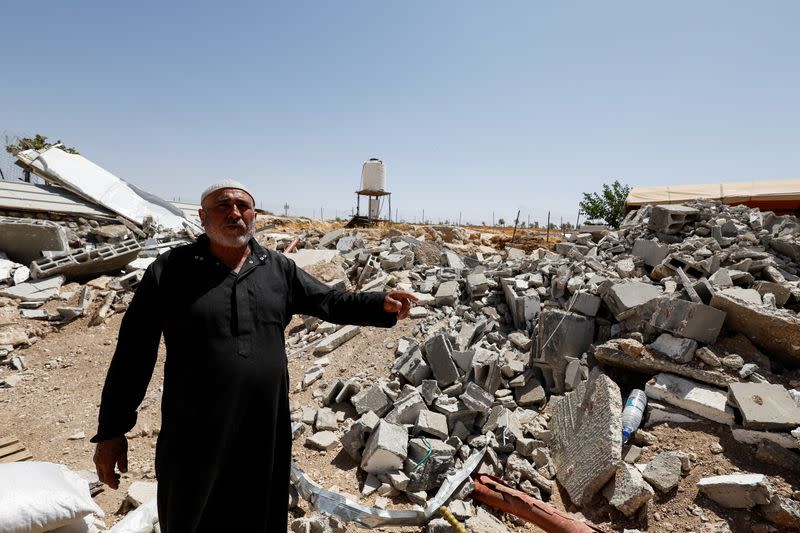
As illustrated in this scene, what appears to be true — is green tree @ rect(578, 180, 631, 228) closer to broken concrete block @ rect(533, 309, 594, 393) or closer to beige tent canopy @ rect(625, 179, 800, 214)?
beige tent canopy @ rect(625, 179, 800, 214)

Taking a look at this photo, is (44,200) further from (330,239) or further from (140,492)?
(140,492)

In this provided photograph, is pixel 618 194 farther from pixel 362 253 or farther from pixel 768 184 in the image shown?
pixel 362 253

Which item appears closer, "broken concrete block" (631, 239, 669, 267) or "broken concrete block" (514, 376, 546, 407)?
"broken concrete block" (514, 376, 546, 407)

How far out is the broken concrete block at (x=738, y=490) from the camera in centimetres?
288

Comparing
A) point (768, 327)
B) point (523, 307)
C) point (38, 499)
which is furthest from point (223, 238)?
point (768, 327)

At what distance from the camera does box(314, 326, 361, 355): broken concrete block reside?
604 centimetres

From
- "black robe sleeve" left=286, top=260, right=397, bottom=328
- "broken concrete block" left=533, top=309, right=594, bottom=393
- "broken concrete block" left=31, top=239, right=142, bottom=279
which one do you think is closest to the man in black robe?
"black robe sleeve" left=286, top=260, right=397, bottom=328

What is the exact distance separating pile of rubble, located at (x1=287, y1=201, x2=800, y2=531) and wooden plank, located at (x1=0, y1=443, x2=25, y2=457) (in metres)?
2.71

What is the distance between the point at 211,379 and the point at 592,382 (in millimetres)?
3510

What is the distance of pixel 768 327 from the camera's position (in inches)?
155

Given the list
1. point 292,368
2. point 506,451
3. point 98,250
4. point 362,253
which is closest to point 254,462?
point 506,451

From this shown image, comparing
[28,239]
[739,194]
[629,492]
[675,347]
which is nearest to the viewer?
[629,492]

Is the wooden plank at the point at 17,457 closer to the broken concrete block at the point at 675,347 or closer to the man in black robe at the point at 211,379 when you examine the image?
the man in black robe at the point at 211,379

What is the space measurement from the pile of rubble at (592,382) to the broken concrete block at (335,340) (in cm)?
2
